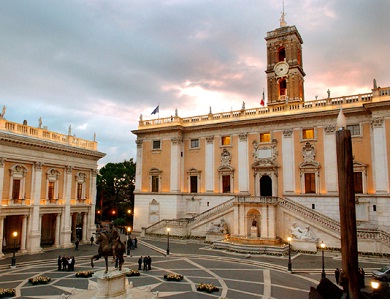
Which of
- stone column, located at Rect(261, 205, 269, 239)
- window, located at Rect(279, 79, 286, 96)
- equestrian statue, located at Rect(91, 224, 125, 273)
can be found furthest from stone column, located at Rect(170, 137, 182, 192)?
equestrian statue, located at Rect(91, 224, 125, 273)

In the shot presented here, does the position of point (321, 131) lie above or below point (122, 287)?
above

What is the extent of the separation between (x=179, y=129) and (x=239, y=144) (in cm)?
839

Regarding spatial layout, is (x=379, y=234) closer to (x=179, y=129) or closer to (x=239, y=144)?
(x=239, y=144)

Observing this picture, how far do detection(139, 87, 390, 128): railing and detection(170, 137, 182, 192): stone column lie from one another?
111 inches

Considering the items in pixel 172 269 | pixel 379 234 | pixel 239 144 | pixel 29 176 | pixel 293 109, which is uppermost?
pixel 293 109

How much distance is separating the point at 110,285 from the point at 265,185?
2589 cm

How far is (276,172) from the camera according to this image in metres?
36.6

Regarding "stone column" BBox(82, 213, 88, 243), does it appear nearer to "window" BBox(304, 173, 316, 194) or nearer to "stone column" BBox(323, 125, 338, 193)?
"window" BBox(304, 173, 316, 194)

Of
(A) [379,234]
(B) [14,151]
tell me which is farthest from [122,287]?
(A) [379,234]

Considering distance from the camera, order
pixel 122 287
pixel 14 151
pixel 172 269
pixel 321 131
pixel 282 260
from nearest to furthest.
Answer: pixel 122 287
pixel 172 269
pixel 282 260
pixel 14 151
pixel 321 131

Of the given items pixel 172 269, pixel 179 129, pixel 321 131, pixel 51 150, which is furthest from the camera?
pixel 179 129

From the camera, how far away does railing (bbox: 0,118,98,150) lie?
29.0 metres

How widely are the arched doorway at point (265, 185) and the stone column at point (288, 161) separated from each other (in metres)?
1.84

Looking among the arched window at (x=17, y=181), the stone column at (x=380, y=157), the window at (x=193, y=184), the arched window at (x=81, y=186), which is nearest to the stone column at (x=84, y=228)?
the arched window at (x=81, y=186)
